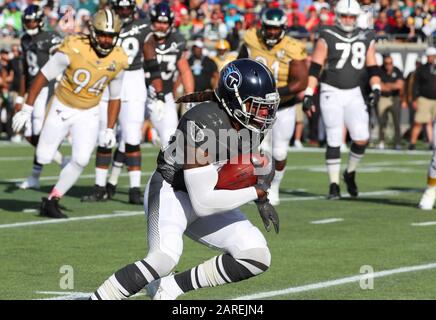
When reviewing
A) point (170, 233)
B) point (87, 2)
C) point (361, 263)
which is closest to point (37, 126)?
point (361, 263)

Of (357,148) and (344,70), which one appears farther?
(357,148)

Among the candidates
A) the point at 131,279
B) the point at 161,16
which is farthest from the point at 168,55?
the point at 131,279

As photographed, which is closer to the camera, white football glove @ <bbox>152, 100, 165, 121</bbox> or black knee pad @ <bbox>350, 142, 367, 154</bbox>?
white football glove @ <bbox>152, 100, 165, 121</bbox>

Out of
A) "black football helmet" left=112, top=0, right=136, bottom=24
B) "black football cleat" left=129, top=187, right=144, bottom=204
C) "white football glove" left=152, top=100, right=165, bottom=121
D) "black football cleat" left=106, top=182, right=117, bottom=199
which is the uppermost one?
"black football helmet" left=112, top=0, right=136, bottom=24

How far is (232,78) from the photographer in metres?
6.32

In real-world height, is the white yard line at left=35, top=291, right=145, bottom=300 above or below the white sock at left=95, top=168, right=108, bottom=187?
above

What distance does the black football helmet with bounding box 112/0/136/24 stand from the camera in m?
12.7

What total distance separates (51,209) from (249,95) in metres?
5.30

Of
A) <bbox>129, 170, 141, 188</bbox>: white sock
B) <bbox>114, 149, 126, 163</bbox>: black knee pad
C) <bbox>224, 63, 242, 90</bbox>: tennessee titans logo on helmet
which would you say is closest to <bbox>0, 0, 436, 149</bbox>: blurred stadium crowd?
<bbox>114, 149, 126, 163</bbox>: black knee pad

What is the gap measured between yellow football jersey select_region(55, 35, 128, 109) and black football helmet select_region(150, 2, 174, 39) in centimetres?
189

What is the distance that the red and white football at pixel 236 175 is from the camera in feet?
20.4

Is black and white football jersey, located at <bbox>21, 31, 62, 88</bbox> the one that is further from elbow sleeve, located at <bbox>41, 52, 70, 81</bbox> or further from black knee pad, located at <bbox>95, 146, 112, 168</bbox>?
elbow sleeve, located at <bbox>41, 52, 70, 81</bbox>

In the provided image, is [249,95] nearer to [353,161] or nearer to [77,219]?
[77,219]

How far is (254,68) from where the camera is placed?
6.36m
